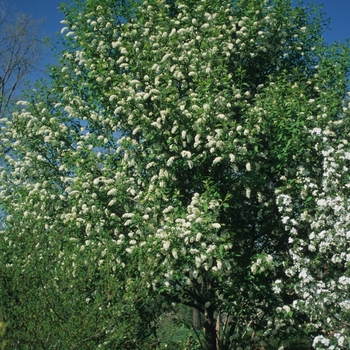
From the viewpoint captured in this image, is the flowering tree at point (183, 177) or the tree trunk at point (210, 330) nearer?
the flowering tree at point (183, 177)

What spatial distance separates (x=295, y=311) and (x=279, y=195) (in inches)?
73.6

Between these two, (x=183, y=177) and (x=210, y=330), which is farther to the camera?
(x=210, y=330)

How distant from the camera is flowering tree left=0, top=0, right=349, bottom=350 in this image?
22.3 ft

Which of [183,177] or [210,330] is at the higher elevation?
[183,177]

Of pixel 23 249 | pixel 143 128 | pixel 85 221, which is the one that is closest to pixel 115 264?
pixel 85 221

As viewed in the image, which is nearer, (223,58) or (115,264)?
(115,264)

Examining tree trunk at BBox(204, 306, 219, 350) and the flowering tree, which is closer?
the flowering tree

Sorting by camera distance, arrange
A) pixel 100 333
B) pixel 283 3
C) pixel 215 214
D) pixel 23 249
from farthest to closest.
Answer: pixel 283 3, pixel 215 214, pixel 23 249, pixel 100 333

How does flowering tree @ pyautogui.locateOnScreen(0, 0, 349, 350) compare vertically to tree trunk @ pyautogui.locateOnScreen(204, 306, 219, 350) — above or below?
above

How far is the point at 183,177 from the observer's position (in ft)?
28.1

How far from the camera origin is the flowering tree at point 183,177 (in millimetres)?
6809

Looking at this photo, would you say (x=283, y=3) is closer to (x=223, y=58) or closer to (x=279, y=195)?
(x=223, y=58)

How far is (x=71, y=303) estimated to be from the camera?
19.7 feet

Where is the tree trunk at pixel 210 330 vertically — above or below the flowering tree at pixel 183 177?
below
